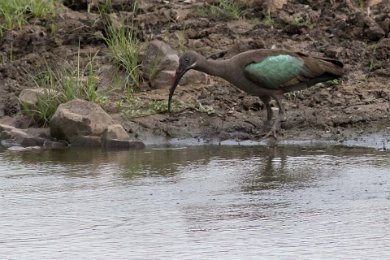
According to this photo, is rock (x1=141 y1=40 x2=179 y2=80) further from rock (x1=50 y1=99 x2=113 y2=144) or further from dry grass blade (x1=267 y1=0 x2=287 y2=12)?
dry grass blade (x1=267 y1=0 x2=287 y2=12)

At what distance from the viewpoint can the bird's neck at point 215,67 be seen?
11.3 meters

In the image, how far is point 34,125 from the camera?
11.4 metres

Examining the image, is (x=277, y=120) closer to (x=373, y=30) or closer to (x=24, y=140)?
(x=373, y=30)

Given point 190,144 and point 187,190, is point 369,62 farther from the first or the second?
point 187,190

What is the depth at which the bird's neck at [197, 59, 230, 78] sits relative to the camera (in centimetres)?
1130

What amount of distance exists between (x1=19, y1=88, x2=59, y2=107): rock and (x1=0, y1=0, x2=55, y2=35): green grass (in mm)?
1530

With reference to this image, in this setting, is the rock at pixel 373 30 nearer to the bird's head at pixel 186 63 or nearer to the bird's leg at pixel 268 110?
the bird's leg at pixel 268 110

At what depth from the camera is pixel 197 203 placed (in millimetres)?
8227

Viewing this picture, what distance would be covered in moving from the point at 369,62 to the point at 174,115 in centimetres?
210

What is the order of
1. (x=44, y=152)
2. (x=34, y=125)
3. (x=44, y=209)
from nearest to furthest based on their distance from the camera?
(x=44, y=209), (x=44, y=152), (x=34, y=125)

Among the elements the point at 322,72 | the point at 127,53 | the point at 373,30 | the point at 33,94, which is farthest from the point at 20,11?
the point at 373,30

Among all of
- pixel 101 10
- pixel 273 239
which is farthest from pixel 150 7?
pixel 273 239

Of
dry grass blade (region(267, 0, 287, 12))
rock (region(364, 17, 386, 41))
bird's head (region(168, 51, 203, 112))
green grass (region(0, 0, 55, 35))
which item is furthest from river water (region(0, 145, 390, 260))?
dry grass blade (region(267, 0, 287, 12))

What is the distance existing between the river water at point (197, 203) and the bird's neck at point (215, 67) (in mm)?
959
